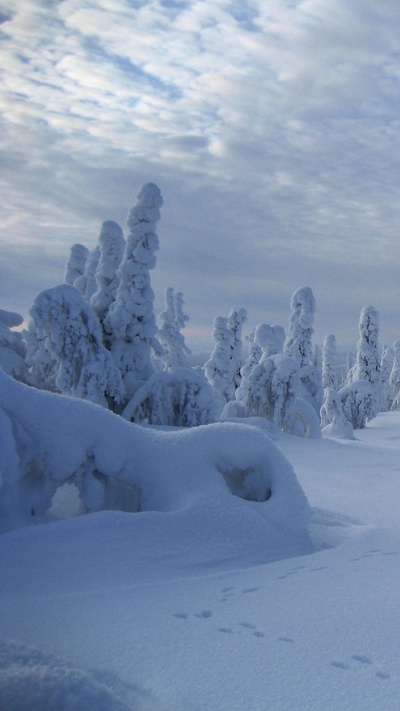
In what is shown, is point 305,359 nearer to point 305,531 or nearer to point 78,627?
point 305,531

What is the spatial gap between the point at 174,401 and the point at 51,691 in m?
14.4

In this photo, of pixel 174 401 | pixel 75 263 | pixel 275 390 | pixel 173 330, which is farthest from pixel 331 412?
pixel 174 401

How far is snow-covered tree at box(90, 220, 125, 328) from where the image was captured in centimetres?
1862

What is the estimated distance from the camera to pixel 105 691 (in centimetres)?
215

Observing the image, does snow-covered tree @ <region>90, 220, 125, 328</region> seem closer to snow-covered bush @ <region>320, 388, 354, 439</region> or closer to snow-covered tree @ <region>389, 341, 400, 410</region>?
snow-covered bush @ <region>320, 388, 354, 439</region>

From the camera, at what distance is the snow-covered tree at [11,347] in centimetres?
1425

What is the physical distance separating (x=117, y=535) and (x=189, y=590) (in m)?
0.92

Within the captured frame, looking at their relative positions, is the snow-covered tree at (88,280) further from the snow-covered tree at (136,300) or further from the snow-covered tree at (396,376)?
the snow-covered tree at (396,376)

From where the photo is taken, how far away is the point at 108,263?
18859mm

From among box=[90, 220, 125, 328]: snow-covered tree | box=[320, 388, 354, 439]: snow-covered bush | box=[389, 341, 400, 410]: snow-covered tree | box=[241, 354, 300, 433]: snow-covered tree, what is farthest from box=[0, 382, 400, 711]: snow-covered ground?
box=[389, 341, 400, 410]: snow-covered tree

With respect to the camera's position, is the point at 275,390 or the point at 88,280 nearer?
the point at 275,390

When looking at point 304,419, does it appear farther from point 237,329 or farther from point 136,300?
point 237,329

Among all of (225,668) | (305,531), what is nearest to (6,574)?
(225,668)

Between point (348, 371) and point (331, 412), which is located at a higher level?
point (348, 371)
